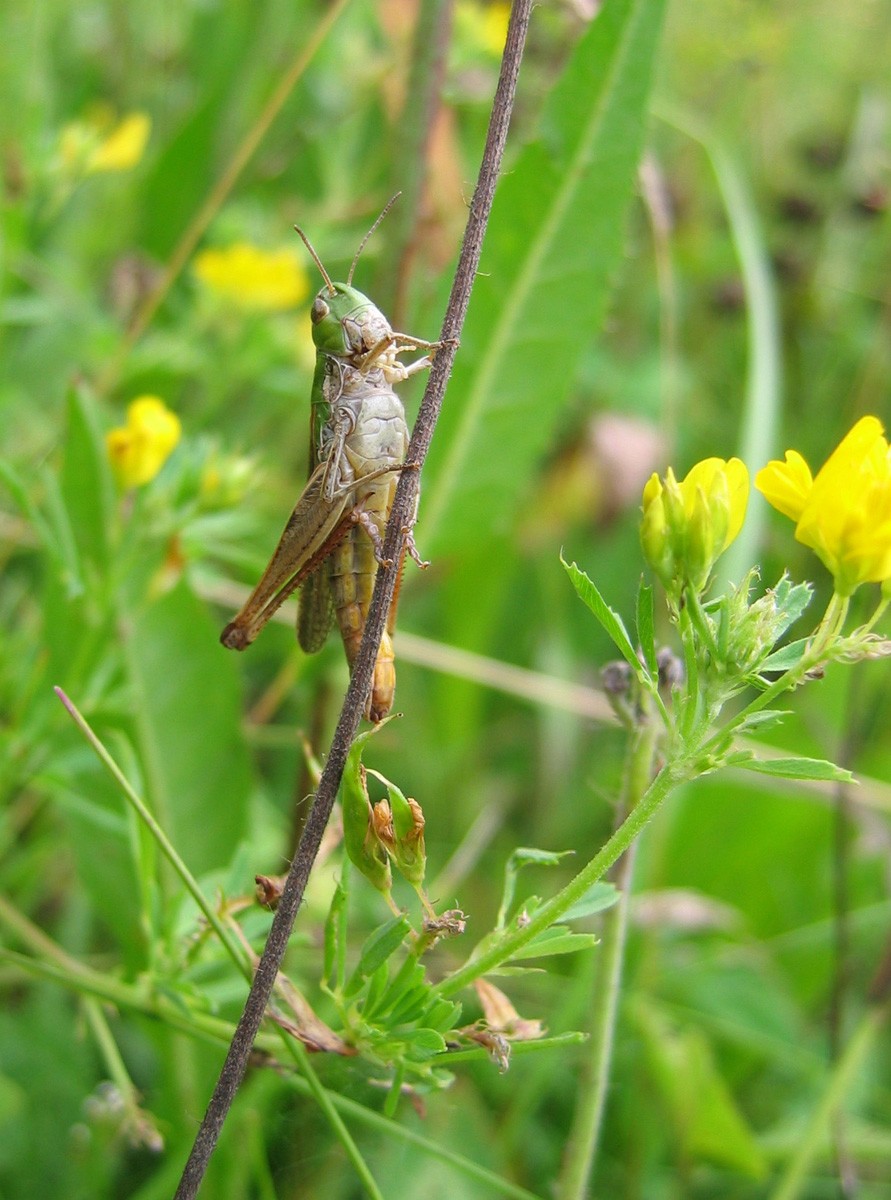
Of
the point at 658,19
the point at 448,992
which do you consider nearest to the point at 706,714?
the point at 448,992

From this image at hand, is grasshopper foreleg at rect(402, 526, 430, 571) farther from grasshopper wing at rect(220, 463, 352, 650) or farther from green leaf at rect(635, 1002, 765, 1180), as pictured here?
green leaf at rect(635, 1002, 765, 1180)

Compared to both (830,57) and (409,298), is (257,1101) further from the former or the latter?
(830,57)

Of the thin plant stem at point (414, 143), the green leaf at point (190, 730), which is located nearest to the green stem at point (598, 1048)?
the green leaf at point (190, 730)

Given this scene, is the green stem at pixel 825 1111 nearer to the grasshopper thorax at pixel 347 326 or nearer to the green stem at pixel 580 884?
the green stem at pixel 580 884

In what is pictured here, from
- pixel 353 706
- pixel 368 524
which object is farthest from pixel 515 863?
pixel 368 524

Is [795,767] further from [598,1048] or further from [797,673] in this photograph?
[598,1048]

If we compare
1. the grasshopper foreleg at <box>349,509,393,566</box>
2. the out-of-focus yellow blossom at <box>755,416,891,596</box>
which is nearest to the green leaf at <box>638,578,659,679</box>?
the out-of-focus yellow blossom at <box>755,416,891,596</box>
